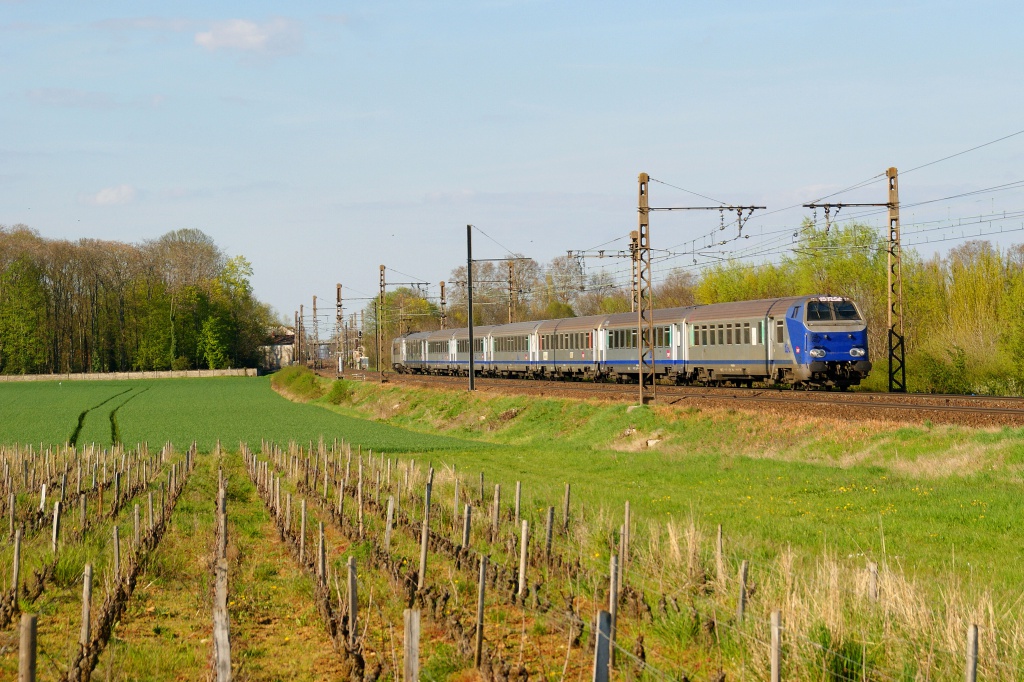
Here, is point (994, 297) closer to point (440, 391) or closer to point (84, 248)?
point (440, 391)

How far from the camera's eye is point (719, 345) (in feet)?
132

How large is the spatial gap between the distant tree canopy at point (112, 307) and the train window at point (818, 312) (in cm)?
9364

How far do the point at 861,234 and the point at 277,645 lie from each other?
175 feet

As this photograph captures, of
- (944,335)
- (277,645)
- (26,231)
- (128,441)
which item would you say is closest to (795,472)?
(277,645)

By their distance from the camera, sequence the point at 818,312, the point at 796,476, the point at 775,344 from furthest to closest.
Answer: the point at 775,344 < the point at 818,312 < the point at 796,476

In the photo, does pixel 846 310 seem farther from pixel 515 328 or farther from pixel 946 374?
pixel 515 328

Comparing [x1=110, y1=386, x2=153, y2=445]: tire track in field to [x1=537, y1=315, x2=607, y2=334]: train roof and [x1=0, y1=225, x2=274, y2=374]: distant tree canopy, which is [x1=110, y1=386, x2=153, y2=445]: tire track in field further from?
[x1=0, y1=225, x2=274, y2=374]: distant tree canopy

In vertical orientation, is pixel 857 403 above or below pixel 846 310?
below

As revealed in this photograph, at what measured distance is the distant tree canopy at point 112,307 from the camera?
107750mm

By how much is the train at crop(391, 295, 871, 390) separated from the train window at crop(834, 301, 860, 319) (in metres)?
0.02

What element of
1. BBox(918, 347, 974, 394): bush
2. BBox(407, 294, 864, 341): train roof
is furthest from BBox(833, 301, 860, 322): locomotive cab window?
BBox(918, 347, 974, 394): bush

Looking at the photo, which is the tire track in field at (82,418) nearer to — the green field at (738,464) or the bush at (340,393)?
the green field at (738,464)

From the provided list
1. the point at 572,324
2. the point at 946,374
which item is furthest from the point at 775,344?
the point at 572,324

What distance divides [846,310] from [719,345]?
5962 mm
